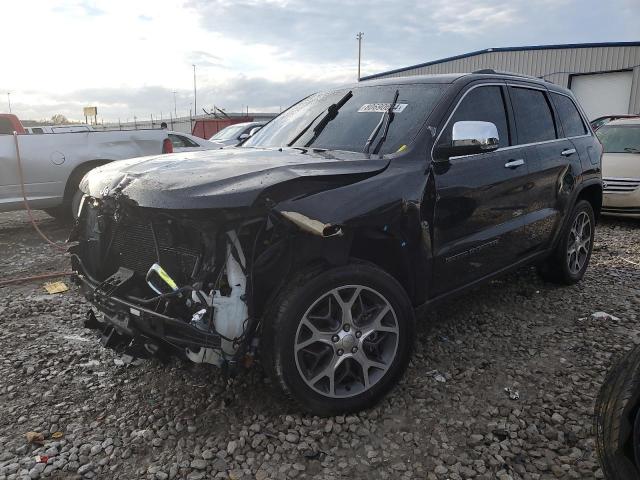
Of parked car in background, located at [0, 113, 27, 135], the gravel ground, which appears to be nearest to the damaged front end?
the gravel ground

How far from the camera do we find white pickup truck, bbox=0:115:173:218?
677 cm

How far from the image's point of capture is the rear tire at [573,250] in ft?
15.1

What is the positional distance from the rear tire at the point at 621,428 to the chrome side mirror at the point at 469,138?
1526 millimetres

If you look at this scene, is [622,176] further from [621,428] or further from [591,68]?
[591,68]

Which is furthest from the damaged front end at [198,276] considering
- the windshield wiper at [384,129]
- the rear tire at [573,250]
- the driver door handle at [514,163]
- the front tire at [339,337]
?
the rear tire at [573,250]

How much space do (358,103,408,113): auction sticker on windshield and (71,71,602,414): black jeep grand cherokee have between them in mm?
18

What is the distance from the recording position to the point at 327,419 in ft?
8.93

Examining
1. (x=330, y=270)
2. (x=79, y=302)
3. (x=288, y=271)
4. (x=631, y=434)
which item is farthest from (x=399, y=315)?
(x=79, y=302)

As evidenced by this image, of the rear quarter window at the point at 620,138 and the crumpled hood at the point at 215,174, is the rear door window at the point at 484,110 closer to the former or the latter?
the crumpled hood at the point at 215,174

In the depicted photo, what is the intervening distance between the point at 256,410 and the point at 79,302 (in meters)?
2.46

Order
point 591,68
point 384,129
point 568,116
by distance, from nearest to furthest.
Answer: point 384,129 → point 568,116 → point 591,68

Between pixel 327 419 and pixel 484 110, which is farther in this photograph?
pixel 484 110

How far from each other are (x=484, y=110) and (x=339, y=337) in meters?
2.05

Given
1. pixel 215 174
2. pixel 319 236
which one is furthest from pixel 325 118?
pixel 319 236
